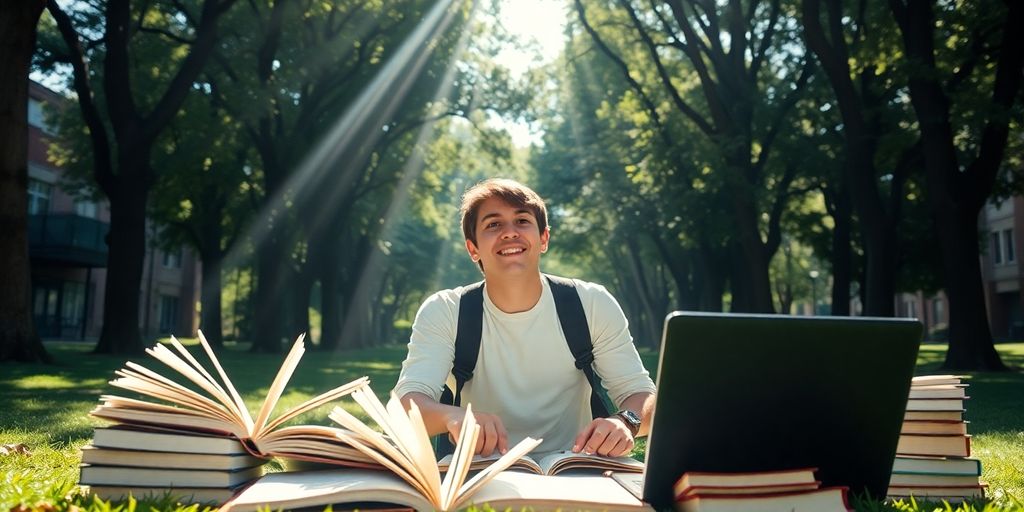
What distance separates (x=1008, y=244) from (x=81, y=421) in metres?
48.9

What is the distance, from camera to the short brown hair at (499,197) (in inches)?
134

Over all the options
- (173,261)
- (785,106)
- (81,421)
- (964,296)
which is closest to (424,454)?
(81,421)

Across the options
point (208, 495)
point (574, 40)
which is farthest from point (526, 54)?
point (208, 495)

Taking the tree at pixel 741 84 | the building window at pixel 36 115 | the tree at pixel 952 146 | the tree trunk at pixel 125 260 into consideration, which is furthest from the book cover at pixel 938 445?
the building window at pixel 36 115

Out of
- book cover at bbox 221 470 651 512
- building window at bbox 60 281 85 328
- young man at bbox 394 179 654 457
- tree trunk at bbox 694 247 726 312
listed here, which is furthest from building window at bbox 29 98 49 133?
book cover at bbox 221 470 651 512

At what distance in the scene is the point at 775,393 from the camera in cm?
228

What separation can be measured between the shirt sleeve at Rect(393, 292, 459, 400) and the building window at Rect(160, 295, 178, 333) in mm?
51845

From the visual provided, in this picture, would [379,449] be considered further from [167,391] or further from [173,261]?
[173,261]

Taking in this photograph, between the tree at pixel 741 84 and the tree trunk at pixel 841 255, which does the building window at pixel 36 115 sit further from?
the tree trunk at pixel 841 255

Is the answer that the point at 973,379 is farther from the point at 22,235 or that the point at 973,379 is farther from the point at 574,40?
the point at 574,40

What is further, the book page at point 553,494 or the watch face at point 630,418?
the watch face at point 630,418

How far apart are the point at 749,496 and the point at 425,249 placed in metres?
50.0

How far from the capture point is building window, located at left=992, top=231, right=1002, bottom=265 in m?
46.5

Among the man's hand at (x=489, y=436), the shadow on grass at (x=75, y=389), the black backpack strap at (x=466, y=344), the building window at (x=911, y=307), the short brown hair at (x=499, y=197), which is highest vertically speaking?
the building window at (x=911, y=307)
